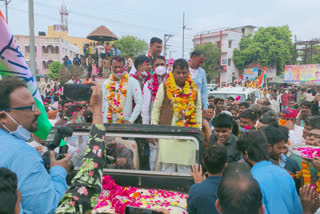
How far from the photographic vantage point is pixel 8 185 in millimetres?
1062

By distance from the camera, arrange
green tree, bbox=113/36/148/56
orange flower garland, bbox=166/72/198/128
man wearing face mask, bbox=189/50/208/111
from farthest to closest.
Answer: green tree, bbox=113/36/148/56, man wearing face mask, bbox=189/50/208/111, orange flower garland, bbox=166/72/198/128

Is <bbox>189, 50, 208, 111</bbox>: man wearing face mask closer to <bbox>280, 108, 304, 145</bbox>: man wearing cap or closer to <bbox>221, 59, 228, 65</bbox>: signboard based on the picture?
<bbox>280, 108, 304, 145</bbox>: man wearing cap

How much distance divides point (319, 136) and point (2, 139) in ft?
11.6

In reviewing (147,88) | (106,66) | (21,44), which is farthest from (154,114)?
(21,44)

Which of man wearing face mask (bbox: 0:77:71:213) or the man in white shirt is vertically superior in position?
the man in white shirt

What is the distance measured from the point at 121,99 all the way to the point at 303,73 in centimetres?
3206

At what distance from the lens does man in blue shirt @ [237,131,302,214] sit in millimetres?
2043

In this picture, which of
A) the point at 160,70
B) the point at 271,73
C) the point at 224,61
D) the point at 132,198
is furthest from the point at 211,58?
the point at 132,198

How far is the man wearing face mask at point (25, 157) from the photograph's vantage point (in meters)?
1.27

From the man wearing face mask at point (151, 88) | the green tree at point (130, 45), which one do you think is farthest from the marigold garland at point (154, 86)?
the green tree at point (130, 45)

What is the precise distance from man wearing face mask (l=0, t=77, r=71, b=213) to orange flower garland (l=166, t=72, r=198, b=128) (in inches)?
100

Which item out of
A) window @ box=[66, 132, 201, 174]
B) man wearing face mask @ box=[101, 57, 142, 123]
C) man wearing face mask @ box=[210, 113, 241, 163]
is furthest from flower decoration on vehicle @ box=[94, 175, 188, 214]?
man wearing face mask @ box=[101, 57, 142, 123]

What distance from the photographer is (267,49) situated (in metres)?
43.3

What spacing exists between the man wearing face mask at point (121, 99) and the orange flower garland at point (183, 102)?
0.72m
